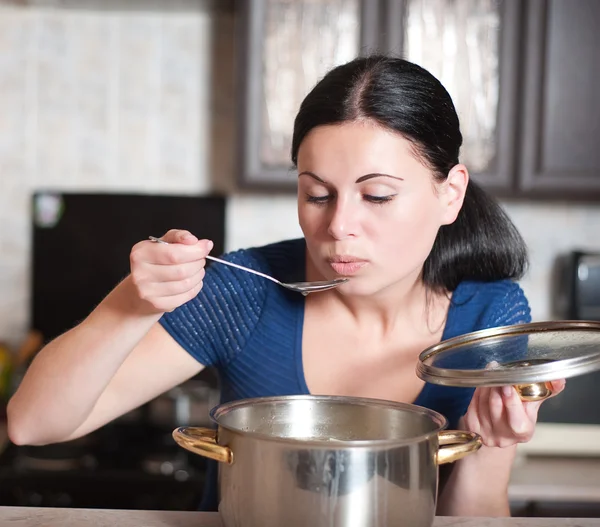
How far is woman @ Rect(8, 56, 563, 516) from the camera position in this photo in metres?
0.99

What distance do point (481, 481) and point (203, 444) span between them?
552 millimetres

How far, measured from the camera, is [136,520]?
0.90m

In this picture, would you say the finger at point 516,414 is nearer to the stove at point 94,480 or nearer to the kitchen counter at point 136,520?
the kitchen counter at point 136,520

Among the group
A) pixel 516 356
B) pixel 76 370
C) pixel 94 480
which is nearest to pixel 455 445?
pixel 516 356

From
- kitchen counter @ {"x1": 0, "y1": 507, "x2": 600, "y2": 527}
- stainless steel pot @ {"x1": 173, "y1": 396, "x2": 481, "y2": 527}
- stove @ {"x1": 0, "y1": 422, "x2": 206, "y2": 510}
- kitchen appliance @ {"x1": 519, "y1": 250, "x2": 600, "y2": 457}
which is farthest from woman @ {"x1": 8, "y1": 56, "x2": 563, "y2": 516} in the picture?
kitchen appliance @ {"x1": 519, "y1": 250, "x2": 600, "y2": 457}

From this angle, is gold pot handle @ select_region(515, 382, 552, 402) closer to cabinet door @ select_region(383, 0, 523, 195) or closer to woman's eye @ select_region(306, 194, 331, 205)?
woman's eye @ select_region(306, 194, 331, 205)

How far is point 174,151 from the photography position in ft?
8.21

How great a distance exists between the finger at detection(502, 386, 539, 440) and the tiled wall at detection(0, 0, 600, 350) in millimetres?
1602

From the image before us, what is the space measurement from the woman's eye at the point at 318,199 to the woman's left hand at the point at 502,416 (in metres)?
0.31

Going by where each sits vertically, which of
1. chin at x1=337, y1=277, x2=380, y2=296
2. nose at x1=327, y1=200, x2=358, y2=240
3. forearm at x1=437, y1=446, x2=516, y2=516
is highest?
nose at x1=327, y1=200, x2=358, y2=240

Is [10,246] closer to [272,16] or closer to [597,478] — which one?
[272,16]

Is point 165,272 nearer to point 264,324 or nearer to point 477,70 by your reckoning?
point 264,324

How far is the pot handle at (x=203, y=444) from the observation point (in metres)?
0.74

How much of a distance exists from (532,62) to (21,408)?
1.68m
